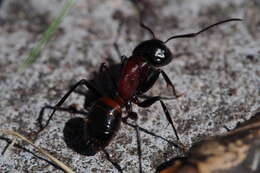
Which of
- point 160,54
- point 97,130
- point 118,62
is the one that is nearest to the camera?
point 97,130

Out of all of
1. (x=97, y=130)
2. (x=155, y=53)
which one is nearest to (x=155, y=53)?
(x=155, y=53)

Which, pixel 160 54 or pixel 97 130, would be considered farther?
pixel 160 54

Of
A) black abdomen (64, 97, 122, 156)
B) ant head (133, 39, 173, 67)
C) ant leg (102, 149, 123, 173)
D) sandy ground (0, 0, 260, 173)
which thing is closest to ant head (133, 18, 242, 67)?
ant head (133, 39, 173, 67)

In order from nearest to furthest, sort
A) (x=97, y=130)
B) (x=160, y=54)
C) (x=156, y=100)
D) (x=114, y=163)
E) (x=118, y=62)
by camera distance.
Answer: (x=97, y=130) → (x=114, y=163) → (x=156, y=100) → (x=160, y=54) → (x=118, y=62)

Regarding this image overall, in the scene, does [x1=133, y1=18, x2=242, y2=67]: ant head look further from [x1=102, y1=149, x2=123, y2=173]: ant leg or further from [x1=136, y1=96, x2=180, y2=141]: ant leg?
[x1=102, y1=149, x2=123, y2=173]: ant leg

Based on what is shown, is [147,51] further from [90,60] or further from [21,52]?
[21,52]

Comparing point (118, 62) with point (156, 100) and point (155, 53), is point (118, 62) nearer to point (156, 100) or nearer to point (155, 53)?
point (155, 53)

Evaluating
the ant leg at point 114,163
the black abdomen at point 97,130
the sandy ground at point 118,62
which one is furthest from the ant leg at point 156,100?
the ant leg at point 114,163
